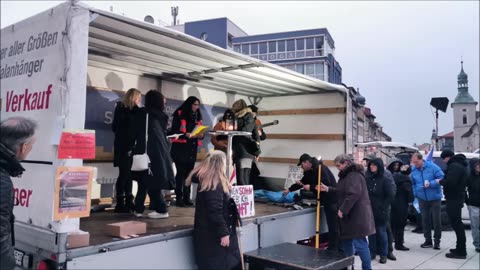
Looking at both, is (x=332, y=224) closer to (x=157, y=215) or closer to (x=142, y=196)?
(x=157, y=215)

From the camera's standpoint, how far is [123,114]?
15.3ft

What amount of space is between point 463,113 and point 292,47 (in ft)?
172

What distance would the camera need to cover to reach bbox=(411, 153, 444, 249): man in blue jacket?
7548mm

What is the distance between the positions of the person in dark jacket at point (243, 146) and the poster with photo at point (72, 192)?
3180 millimetres

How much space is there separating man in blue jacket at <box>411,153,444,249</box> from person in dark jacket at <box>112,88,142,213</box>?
5731 mm

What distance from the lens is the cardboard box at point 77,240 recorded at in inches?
108

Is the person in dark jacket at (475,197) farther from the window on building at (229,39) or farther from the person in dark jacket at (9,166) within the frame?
the window on building at (229,39)

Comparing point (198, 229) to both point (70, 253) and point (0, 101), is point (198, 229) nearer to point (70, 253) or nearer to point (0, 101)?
point (70, 253)

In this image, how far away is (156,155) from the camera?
422cm

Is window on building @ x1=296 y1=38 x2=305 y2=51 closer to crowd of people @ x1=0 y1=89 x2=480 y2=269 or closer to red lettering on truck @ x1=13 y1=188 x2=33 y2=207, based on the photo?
crowd of people @ x1=0 y1=89 x2=480 y2=269

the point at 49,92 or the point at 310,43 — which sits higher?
the point at 310,43

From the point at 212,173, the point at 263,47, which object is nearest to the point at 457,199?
the point at 212,173

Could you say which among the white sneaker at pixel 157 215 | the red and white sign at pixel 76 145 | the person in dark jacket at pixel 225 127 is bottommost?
the white sneaker at pixel 157 215

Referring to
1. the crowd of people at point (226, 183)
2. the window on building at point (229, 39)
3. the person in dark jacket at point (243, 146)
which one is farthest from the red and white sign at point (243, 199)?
the window on building at point (229, 39)
